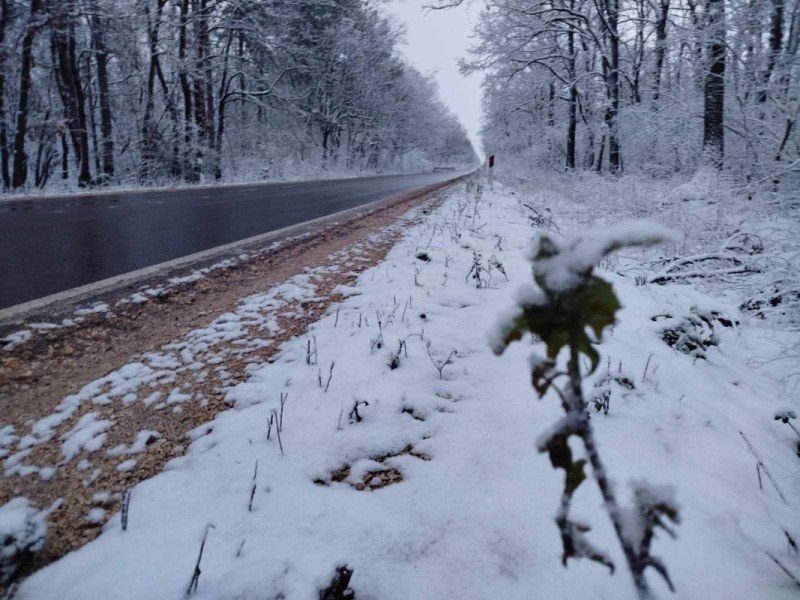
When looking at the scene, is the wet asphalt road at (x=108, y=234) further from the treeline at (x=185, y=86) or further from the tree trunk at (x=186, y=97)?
the treeline at (x=185, y=86)

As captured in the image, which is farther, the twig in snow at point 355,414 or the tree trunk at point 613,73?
the tree trunk at point 613,73

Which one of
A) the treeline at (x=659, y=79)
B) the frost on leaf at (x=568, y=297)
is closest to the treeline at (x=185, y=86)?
the treeline at (x=659, y=79)

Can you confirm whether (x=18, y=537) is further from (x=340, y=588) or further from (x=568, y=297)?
(x=568, y=297)

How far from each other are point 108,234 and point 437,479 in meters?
5.92

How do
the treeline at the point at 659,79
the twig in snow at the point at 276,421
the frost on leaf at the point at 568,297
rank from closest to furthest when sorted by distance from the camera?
the frost on leaf at the point at 568,297
the twig in snow at the point at 276,421
the treeline at the point at 659,79

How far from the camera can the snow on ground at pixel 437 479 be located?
122 centimetres

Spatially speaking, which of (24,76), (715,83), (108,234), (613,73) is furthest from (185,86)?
(715,83)

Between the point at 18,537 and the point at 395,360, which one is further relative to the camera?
the point at 395,360

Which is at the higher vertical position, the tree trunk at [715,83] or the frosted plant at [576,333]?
the tree trunk at [715,83]

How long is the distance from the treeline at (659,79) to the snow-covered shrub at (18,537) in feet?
15.4

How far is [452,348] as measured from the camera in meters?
2.77

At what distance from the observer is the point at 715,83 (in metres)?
8.71

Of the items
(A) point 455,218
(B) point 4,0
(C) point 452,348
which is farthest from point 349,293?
(B) point 4,0

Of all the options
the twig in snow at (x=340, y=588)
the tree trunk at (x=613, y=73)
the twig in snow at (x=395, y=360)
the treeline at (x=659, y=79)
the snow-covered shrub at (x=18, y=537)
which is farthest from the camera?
the tree trunk at (x=613, y=73)
